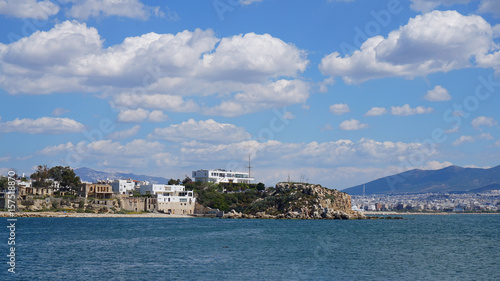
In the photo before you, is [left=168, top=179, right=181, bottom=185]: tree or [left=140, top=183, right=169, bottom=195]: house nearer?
[left=140, top=183, right=169, bottom=195]: house

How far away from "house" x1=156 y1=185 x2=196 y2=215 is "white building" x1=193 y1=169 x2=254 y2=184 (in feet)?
86.1

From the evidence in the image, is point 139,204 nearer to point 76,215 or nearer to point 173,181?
point 76,215

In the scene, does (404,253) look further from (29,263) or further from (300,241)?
(29,263)

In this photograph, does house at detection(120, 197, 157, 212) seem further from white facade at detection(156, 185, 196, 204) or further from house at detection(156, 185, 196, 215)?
white facade at detection(156, 185, 196, 204)

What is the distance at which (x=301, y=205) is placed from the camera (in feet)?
424

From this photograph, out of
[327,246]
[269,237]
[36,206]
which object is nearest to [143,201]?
[36,206]

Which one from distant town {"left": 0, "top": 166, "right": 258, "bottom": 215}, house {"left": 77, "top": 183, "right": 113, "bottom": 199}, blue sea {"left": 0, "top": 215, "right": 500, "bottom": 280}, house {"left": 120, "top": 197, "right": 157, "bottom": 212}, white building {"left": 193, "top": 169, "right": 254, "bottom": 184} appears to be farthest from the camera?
white building {"left": 193, "top": 169, "right": 254, "bottom": 184}

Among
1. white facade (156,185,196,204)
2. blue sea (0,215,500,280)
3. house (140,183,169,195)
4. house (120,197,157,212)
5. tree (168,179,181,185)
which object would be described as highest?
tree (168,179,181,185)

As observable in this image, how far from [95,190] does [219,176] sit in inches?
2039

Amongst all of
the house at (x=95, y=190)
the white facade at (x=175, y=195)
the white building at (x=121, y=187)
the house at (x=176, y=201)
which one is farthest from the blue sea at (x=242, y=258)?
the white building at (x=121, y=187)

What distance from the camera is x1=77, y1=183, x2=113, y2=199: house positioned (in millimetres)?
136000

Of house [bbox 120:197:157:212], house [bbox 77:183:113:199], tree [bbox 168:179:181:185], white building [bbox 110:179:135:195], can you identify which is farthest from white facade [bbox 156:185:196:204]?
tree [bbox 168:179:181:185]

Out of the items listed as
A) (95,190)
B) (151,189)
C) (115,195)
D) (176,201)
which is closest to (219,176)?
(151,189)

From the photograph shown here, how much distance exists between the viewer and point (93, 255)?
4747cm
